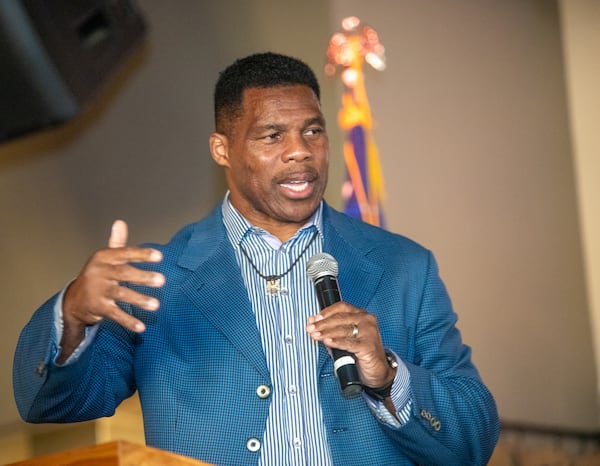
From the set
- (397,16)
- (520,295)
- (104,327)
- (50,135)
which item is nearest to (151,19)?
(50,135)

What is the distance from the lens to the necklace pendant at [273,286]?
225 cm

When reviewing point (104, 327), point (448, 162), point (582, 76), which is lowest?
point (104, 327)

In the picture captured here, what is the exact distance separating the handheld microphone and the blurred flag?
1.89m

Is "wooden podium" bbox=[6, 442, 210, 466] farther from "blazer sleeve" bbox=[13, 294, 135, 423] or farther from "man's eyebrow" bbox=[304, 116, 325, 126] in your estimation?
"man's eyebrow" bbox=[304, 116, 325, 126]

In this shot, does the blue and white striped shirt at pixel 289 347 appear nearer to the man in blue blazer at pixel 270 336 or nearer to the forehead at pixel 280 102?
the man in blue blazer at pixel 270 336

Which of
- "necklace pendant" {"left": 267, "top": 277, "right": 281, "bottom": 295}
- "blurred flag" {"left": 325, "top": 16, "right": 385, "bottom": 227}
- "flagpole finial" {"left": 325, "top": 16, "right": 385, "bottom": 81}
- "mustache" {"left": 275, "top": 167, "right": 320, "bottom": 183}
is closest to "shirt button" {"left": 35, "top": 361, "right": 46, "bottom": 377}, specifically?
"necklace pendant" {"left": 267, "top": 277, "right": 281, "bottom": 295}

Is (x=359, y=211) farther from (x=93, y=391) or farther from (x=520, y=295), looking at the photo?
(x=93, y=391)

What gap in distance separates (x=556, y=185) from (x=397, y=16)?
4.33ft

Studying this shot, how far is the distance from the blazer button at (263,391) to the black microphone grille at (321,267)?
0.29 m

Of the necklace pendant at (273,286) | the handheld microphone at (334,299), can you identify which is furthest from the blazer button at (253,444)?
the necklace pendant at (273,286)

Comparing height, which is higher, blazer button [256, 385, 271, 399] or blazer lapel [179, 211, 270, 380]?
blazer lapel [179, 211, 270, 380]

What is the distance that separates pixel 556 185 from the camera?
4.90m

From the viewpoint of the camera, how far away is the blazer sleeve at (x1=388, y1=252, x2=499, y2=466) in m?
2.03

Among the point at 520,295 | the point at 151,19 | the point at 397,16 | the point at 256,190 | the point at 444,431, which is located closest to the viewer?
the point at 444,431
